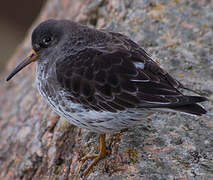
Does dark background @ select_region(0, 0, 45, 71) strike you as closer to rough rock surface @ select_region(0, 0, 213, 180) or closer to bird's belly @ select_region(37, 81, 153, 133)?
rough rock surface @ select_region(0, 0, 213, 180)

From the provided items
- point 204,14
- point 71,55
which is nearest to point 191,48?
point 204,14

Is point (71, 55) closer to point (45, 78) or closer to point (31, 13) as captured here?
point (45, 78)

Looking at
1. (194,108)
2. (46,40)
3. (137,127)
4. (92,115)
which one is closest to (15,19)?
(46,40)

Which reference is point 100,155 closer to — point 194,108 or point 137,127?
point 137,127

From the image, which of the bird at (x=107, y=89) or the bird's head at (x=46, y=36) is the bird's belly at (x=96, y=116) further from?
the bird's head at (x=46, y=36)

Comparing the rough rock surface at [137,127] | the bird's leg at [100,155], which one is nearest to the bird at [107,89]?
the bird's leg at [100,155]
